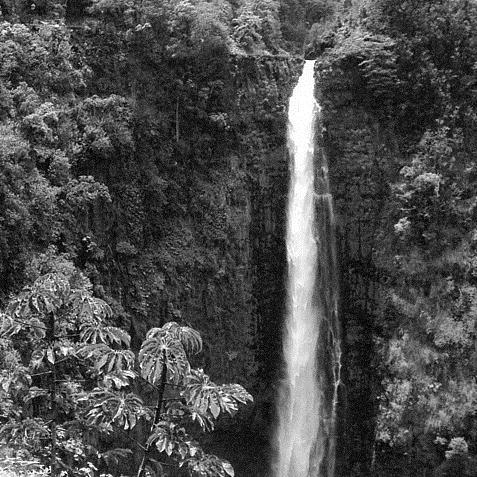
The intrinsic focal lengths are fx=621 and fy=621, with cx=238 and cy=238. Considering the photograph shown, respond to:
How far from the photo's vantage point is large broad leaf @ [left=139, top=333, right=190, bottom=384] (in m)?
4.01

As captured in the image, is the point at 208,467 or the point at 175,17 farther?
the point at 175,17

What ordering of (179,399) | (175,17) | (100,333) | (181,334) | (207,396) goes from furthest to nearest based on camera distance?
(175,17) → (100,333) → (179,399) → (181,334) → (207,396)

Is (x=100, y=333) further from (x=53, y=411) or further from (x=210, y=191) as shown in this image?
(x=210, y=191)

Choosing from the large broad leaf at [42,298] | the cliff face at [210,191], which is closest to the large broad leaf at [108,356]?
the large broad leaf at [42,298]

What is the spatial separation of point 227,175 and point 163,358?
478 inches

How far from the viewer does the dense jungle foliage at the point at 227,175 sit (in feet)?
44.5

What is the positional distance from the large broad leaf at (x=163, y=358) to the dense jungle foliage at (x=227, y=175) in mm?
8651

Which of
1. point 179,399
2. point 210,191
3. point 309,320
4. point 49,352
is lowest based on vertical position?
point 309,320

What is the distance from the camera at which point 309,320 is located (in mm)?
15734

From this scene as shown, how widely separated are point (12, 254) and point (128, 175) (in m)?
4.11

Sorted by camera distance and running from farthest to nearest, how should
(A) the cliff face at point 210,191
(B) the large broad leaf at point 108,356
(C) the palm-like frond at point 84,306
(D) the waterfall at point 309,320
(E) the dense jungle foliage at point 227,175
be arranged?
(D) the waterfall at point 309,320 → (A) the cliff face at point 210,191 → (E) the dense jungle foliage at point 227,175 → (C) the palm-like frond at point 84,306 → (B) the large broad leaf at point 108,356

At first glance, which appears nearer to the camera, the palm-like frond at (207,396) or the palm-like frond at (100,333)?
the palm-like frond at (207,396)

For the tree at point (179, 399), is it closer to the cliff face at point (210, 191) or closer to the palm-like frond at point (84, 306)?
the palm-like frond at point (84, 306)

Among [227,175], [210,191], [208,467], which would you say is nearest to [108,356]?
[208,467]
